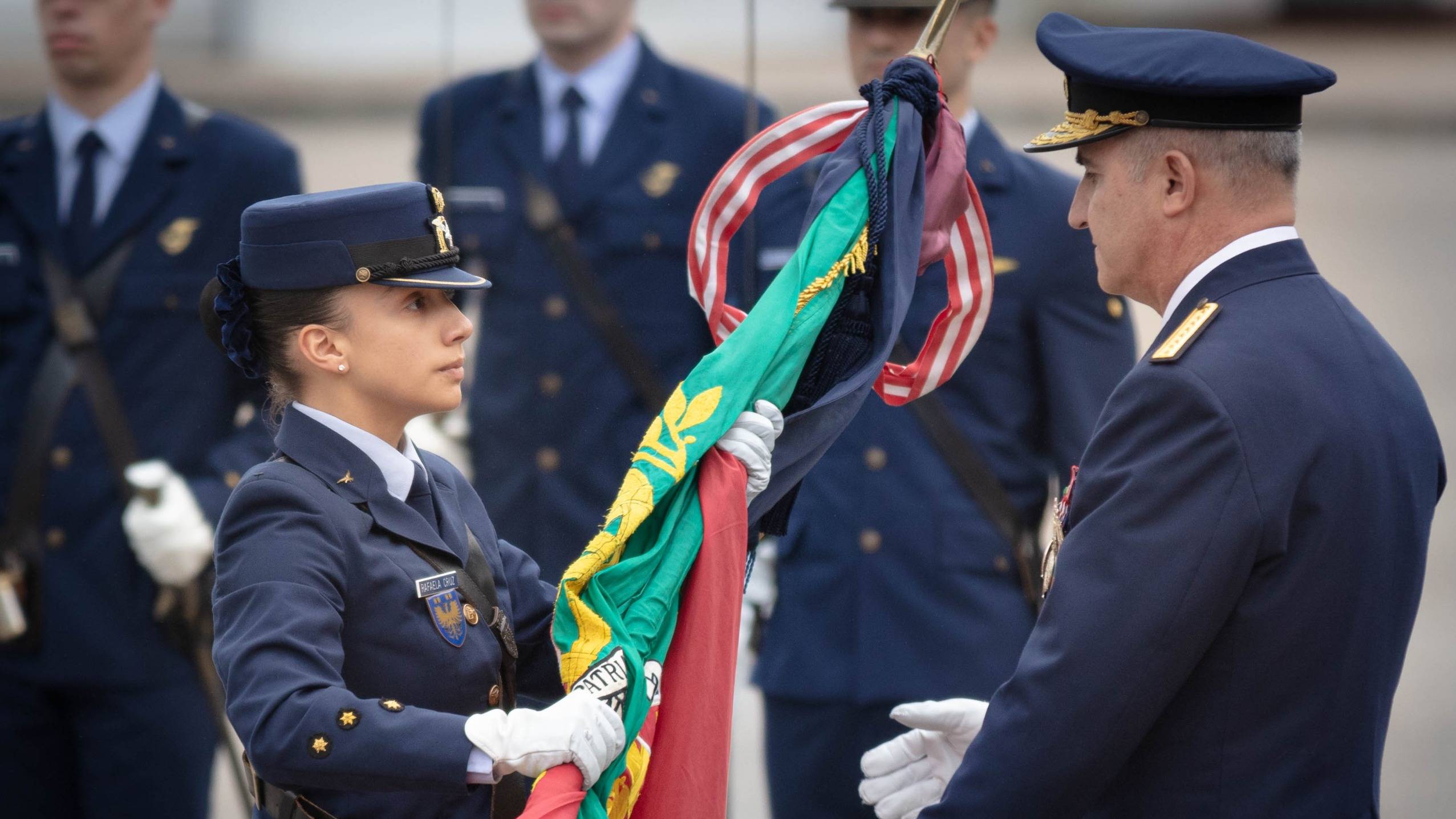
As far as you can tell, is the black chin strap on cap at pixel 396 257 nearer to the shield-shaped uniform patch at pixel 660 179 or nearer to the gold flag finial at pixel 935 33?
the gold flag finial at pixel 935 33

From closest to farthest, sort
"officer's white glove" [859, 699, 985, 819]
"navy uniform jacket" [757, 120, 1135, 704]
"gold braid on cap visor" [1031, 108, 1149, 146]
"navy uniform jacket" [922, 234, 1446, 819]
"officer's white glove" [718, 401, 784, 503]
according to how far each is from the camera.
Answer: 1. "navy uniform jacket" [922, 234, 1446, 819]
2. "gold braid on cap visor" [1031, 108, 1149, 146]
3. "officer's white glove" [718, 401, 784, 503]
4. "officer's white glove" [859, 699, 985, 819]
5. "navy uniform jacket" [757, 120, 1135, 704]

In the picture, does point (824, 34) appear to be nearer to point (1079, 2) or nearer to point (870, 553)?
point (870, 553)

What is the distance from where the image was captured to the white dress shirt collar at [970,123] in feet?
11.7

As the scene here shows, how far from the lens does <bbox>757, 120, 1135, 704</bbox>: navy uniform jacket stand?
3443 mm

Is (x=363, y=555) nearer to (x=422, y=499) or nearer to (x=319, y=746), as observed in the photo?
(x=422, y=499)

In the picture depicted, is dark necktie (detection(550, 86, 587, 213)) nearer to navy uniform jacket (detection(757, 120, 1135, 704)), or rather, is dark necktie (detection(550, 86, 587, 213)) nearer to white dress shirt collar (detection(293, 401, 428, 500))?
navy uniform jacket (detection(757, 120, 1135, 704))

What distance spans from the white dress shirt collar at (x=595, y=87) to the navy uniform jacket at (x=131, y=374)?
0.74m

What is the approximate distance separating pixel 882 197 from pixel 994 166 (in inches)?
42.9

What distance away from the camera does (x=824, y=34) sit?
3859 millimetres

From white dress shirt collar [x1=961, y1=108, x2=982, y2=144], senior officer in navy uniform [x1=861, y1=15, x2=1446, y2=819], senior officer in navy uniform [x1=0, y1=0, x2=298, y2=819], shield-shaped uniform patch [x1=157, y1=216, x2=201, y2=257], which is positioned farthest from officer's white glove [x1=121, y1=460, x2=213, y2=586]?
senior officer in navy uniform [x1=861, y1=15, x2=1446, y2=819]

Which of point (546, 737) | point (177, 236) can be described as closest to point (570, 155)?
point (177, 236)

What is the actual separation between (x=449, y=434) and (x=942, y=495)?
1.20m

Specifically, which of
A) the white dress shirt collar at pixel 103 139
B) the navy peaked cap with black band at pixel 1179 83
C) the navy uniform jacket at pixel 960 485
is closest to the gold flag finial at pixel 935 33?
the navy peaked cap with black band at pixel 1179 83

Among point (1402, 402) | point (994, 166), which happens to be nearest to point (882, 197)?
point (1402, 402)
